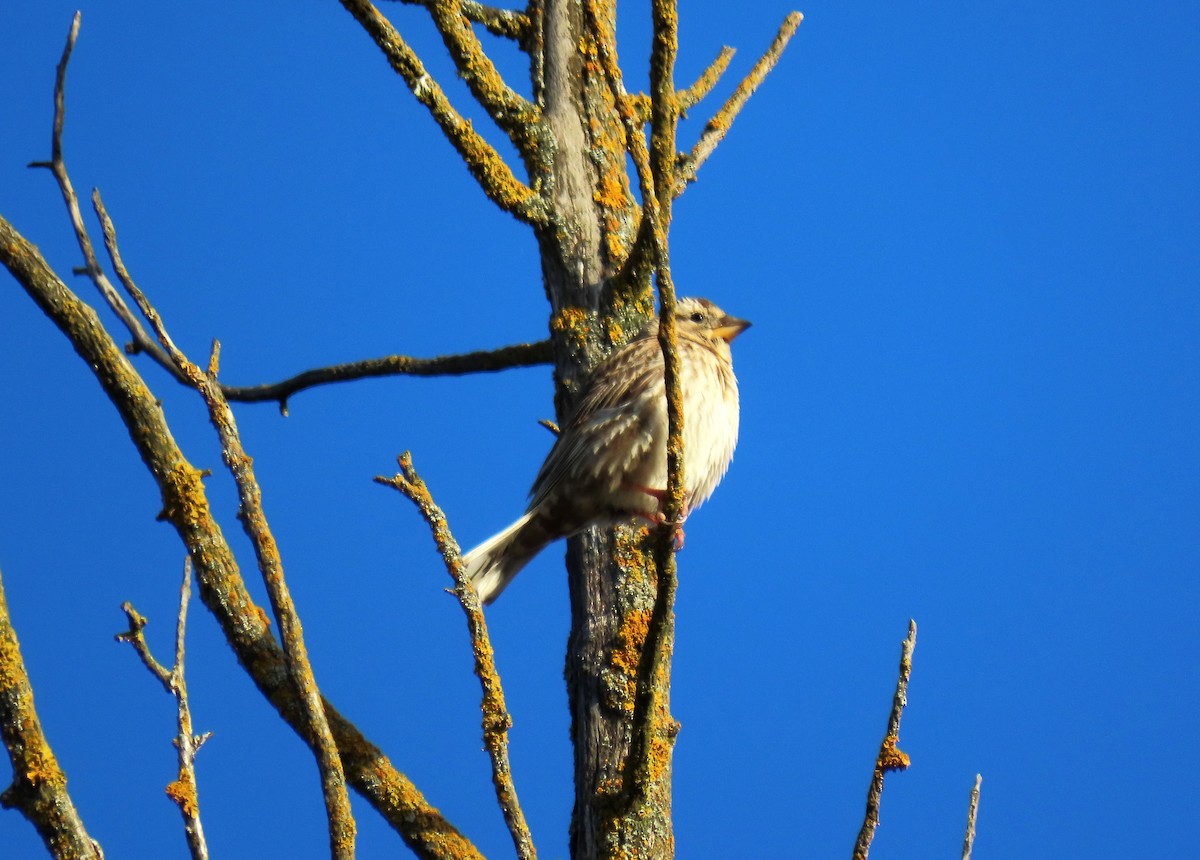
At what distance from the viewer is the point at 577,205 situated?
16.1 ft

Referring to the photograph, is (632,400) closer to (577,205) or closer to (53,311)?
(577,205)

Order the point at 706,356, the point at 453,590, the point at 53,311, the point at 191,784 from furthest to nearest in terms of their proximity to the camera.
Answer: the point at 706,356
the point at 53,311
the point at 453,590
the point at 191,784

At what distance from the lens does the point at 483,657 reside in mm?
3008

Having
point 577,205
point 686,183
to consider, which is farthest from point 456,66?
point 686,183

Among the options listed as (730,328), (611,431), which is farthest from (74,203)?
(730,328)

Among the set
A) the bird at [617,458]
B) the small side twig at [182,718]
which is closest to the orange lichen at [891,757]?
the small side twig at [182,718]

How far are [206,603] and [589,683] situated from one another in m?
1.32

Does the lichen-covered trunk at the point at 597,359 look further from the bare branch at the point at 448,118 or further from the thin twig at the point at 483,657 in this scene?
the thin twig at the point at 483,657

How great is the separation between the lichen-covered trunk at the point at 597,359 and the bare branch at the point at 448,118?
8.6 inches

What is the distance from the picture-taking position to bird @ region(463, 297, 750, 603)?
499 cm

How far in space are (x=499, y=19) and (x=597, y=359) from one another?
1495 millimetres

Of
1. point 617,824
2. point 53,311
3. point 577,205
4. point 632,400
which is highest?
point 577,205

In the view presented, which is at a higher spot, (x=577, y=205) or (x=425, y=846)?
(x=577, y=205)

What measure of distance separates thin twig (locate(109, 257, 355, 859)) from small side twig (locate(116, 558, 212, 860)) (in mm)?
280
